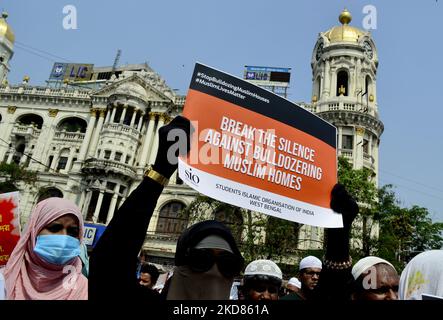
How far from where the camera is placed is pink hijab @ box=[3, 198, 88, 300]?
8.19 ft

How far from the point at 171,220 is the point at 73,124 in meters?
14.3

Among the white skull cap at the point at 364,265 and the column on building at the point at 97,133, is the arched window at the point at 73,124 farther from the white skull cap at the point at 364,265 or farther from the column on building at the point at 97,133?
the white skull cap at the point at 364,265

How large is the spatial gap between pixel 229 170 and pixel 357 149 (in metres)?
27.7

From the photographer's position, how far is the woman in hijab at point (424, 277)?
6.03ft

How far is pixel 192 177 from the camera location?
9.18 ft

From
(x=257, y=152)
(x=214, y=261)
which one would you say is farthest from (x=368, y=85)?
(x=214, y=261)

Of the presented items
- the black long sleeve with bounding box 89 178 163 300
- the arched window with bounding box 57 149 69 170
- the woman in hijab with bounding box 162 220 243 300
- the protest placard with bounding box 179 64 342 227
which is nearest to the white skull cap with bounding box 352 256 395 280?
the protest placard with bounding box 179 64 342 227

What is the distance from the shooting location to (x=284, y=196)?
342cm

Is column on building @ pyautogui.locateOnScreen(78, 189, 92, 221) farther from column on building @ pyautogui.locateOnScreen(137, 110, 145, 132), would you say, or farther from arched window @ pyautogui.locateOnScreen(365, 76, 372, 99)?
arched window @ pyautogui.locateOnScreen(365, 76, 372, 99)
